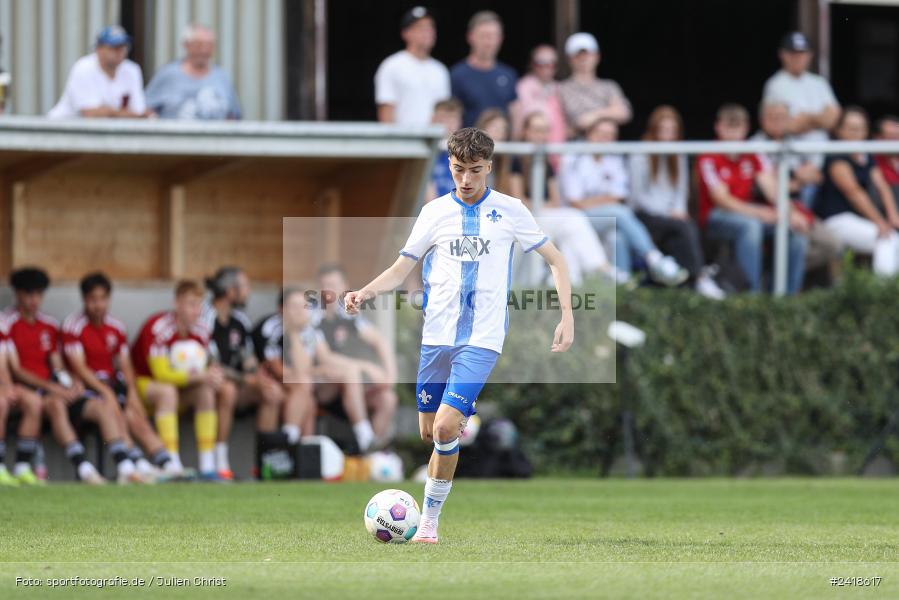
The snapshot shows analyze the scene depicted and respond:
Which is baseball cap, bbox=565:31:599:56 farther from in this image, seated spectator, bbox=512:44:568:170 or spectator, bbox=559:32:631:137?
seated spectator, bbox=512:44:568:170

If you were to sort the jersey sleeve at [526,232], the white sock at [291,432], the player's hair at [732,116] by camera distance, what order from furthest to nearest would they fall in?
the player's hair at [732,116] < the white sock at [291,432] < the jersey sleeve at [526,232]

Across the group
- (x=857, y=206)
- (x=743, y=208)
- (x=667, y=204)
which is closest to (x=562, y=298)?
(x=667, y=204)

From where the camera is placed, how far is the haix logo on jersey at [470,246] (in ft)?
30.6

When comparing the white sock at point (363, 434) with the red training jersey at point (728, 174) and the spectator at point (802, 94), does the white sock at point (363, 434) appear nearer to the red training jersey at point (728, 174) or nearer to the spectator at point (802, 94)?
the red training jersey at point (728, 174)

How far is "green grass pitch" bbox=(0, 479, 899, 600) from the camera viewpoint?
687 centimetres

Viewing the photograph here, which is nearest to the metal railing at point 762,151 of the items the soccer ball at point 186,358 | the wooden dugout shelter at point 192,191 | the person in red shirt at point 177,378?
the wooden dugout shelter at point 192,191

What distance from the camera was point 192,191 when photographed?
17531mm

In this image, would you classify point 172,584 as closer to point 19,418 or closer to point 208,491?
point 208,491

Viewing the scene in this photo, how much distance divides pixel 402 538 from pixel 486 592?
2.41 metres

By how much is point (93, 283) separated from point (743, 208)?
21.2ft

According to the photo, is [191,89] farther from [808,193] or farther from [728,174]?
[808,193]

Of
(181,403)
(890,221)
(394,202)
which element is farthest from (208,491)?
(890,221)

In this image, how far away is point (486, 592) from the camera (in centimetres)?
661

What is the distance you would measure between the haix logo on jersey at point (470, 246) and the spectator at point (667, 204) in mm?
7768
